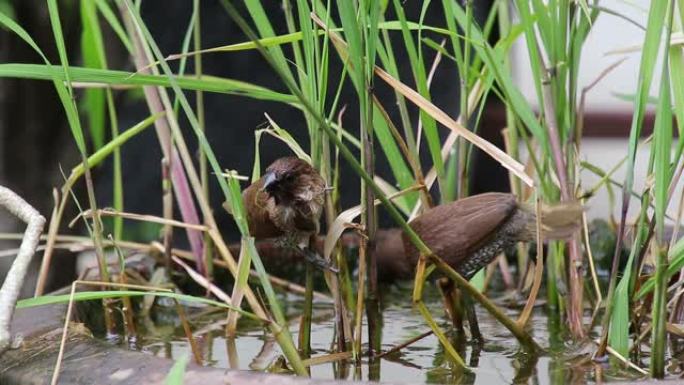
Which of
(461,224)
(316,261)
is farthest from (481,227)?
(316,261)

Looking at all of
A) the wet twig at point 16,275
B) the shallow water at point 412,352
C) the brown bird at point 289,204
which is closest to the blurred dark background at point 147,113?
the shallow water at point 412,352

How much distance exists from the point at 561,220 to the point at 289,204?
244 mm

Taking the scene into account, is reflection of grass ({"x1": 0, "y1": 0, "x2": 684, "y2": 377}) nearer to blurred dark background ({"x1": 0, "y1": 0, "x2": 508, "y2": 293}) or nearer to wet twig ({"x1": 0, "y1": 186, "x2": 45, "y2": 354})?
wet twig ({"x1": 0, "y1": 186, "x2": 45, "y2": 354})

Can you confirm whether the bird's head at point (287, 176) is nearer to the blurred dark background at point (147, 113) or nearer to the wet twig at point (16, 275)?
the wet twig at point (16, 275)

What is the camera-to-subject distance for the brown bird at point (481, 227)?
1017 mm

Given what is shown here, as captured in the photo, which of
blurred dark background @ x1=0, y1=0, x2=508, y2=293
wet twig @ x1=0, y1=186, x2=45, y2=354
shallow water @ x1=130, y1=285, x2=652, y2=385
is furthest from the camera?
blurred dark background @ x1=0, y1=0, x2=508, y2=293

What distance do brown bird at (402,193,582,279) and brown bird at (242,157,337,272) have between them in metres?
0.10

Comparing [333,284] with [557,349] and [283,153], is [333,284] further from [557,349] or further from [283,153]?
[283,153]

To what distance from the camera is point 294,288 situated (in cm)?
139

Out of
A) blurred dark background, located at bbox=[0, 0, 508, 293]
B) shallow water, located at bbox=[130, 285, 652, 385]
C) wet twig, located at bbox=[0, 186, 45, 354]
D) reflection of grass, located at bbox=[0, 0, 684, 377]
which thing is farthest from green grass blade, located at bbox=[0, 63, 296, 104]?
blurred dark background, located at bbox=[0, 0, 508, 293]

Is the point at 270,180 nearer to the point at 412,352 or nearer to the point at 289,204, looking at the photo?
the point at 289,204

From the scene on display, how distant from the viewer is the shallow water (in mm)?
995

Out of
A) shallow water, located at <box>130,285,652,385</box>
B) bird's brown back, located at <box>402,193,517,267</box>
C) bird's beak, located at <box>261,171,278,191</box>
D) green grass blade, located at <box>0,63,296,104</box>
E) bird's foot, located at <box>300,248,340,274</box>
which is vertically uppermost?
green grass blade, located at <box>0,63,296,104</box>

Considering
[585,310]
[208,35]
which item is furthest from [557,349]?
[208,35]
